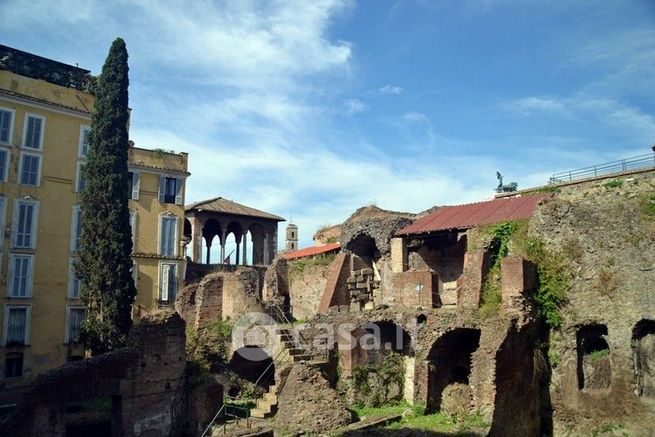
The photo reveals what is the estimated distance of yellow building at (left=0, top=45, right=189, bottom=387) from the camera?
27047 mm

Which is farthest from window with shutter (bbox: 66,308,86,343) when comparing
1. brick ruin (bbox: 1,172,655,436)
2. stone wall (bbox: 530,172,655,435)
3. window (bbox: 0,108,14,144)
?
stone wall (bbox: 530,172,655,435)

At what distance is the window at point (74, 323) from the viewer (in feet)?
93.6

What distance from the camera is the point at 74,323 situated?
94.7 ft

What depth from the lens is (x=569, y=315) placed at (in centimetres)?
1792

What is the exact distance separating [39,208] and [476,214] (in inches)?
834

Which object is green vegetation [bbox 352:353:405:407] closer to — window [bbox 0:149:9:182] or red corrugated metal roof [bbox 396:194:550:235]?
red corrugated metal roof [bbox 396:194:550:235]

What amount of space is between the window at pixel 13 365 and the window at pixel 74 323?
2.26 m

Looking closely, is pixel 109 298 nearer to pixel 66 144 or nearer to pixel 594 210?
pixel 66 144

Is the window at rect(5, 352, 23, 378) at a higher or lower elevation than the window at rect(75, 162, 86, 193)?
lower

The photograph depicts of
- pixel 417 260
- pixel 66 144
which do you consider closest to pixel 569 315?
pixel 417 260

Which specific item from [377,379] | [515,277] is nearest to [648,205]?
[515,277]

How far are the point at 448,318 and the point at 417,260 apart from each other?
20.2 feet

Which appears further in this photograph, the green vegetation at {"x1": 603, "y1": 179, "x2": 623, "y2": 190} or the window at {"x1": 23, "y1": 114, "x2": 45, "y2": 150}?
the window at {"x1": 23, "y1": 114, "x2": 45, "y2": 150}

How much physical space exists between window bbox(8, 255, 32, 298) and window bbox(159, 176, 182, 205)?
8.49 m
